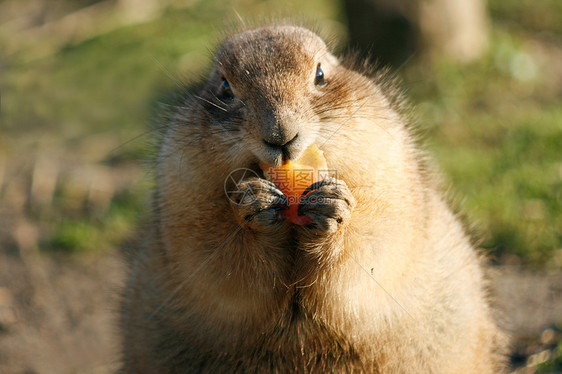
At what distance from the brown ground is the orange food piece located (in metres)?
2.16

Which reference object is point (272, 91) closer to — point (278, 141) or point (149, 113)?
point (278, 141)

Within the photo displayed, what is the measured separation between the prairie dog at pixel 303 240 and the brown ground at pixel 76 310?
45.4 inches

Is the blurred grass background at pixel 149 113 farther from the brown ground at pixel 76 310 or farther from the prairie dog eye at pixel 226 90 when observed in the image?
the prairie dog eye at pixel 226 90

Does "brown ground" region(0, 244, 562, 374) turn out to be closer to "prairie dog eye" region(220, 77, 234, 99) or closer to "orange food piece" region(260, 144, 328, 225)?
"orange food piece" region(260, 144, 328, 225)

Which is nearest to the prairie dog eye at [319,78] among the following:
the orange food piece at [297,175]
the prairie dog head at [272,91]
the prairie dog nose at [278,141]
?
the prairie dog head at [272,91]

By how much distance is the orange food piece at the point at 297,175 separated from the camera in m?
3.38

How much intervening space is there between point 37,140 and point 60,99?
4.76 feet

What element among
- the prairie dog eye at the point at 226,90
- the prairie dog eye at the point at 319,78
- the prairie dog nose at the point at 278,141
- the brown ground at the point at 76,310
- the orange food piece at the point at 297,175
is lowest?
the brown ground at the point at 76,310

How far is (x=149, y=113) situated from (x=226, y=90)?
5.90 m

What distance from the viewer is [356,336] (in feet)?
12.1

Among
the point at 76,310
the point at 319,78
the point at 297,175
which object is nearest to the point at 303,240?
the point at 297,175

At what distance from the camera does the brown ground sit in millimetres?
5273

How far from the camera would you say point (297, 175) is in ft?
11.2

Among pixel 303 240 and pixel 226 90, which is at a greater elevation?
pixel 226 90
